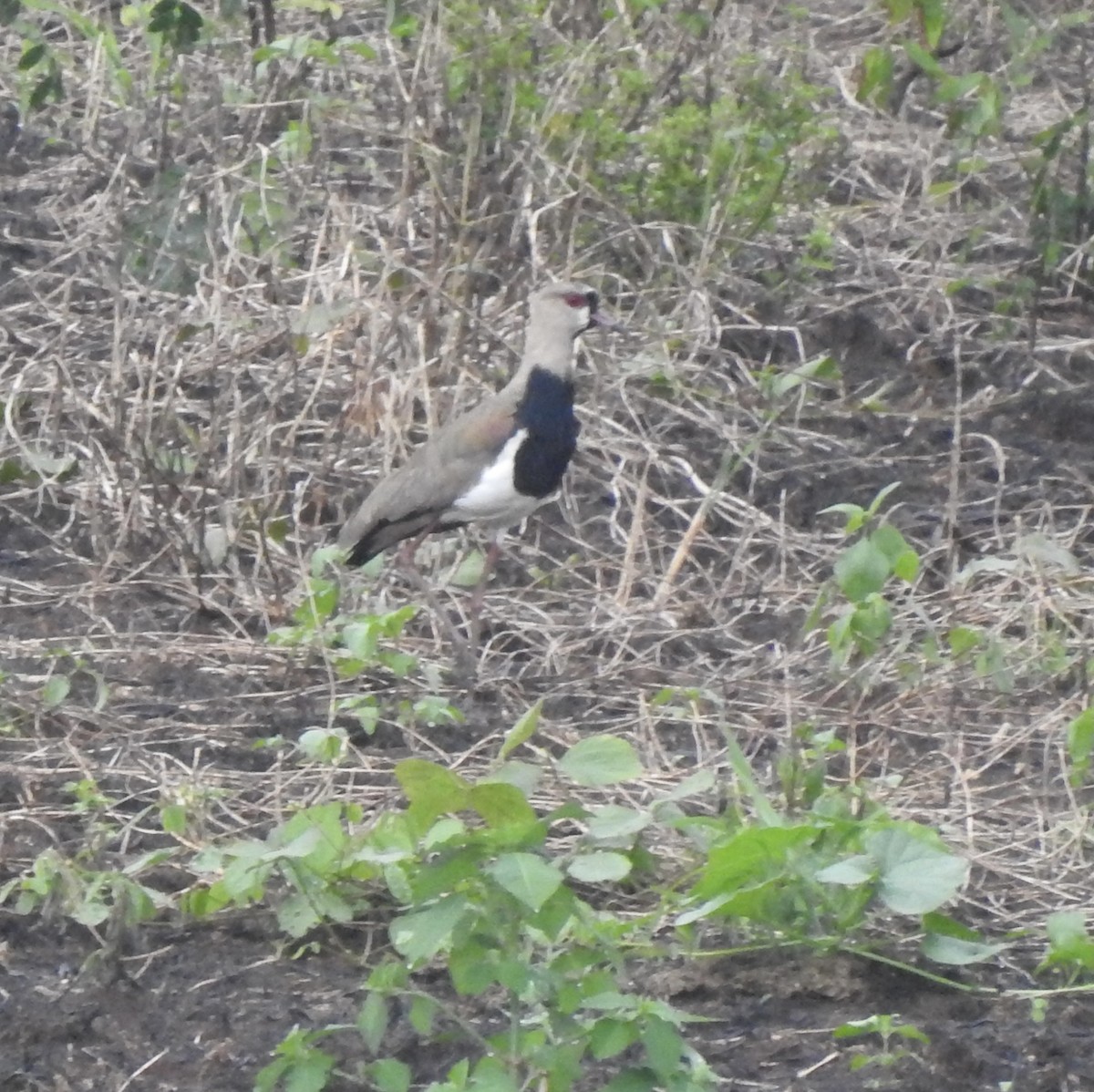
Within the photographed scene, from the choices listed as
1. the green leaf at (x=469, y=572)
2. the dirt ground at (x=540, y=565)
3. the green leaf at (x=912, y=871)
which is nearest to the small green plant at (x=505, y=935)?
the dirt ground at (x=540, y=565)

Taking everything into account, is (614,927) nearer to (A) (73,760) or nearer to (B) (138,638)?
(A) (73,760)

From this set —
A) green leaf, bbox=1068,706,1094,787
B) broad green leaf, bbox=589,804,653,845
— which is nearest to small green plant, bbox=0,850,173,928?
broad green leaf, bbox=589,804,653,845

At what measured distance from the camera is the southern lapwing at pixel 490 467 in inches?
229

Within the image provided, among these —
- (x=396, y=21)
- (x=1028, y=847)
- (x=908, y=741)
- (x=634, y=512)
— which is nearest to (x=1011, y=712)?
(x=908, y=741)

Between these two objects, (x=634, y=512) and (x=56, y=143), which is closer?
(x=634, y=512)

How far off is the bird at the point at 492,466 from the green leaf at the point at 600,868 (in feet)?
7.79

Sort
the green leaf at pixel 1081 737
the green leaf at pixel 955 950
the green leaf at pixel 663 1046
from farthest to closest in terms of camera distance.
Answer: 1. the green leaf at pixel 1081 737
2. the green leaf at pixel 955 950
3. the green leaf at pixel 663 1046

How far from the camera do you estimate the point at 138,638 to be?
557 centimetres

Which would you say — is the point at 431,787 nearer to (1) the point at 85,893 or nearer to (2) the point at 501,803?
(2) the point at 501,803

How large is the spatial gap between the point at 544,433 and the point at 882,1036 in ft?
8.73

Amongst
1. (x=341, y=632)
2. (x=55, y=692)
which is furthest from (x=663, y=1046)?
(x=341, y=632)

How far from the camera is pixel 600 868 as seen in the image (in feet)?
11.4

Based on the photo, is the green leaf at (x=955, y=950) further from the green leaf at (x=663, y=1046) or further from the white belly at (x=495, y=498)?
the white belly at (x=495, y=498)

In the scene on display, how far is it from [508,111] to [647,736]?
2.63 metres
